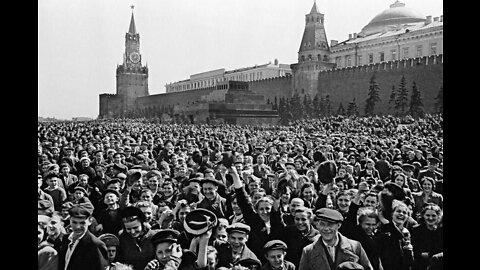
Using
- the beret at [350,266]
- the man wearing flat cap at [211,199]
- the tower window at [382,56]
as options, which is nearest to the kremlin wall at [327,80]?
the tower window at [382,56]

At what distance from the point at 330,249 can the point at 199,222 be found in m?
1.12

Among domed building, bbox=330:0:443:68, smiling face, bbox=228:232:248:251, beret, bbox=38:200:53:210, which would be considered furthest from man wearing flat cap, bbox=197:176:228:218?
domed building, bbox=330:0:443:68

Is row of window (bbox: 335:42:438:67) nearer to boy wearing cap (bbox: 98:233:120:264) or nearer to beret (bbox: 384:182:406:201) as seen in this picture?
beret (bbox: 384:182:406:201)

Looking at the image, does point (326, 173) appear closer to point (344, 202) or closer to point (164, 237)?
point (344, 202)

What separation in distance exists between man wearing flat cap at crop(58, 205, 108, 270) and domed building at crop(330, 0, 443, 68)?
2779cm

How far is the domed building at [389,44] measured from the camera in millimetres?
32094

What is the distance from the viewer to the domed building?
105 feet

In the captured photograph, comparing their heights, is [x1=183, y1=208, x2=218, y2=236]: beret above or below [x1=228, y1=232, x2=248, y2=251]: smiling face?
above

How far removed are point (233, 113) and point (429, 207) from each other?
27366mm

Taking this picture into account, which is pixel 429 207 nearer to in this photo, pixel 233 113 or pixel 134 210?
pixel 134 210

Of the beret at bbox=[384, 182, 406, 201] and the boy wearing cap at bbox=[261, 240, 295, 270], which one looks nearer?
the boy wearing cap at bbox=[261, 240, 295, 270]

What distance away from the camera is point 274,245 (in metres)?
4.02

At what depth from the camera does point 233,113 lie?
31719 millimetres
